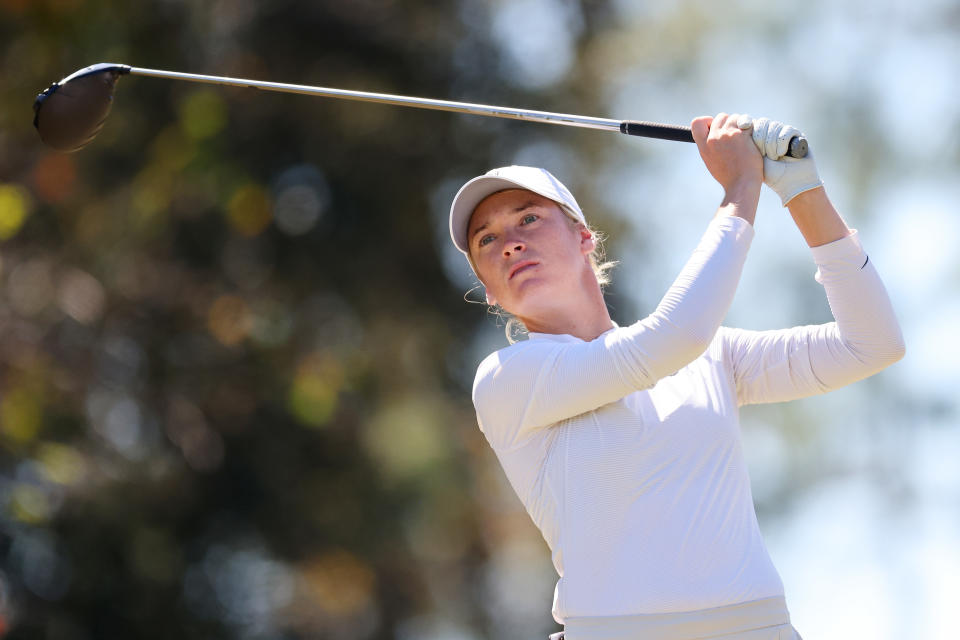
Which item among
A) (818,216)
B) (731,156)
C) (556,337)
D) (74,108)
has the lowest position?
(556,337)

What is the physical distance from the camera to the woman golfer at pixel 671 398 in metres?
2.32

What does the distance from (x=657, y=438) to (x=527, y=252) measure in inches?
20.6

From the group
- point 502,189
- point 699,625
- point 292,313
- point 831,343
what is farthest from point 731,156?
point 292,313

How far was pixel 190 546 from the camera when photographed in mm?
10102

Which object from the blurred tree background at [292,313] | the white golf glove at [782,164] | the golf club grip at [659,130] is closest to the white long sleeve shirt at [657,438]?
Result: the white golf glove at [782,164]

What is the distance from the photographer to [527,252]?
8.97ft

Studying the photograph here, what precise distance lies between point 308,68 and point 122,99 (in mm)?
1461

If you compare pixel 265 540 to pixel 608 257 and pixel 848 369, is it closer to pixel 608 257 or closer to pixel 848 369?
pixel 608 257

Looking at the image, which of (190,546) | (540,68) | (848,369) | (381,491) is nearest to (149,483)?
(190,546)

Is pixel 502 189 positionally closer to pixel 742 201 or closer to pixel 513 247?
pixel 513 247

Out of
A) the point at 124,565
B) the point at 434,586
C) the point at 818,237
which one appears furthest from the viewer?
the point at 434,586

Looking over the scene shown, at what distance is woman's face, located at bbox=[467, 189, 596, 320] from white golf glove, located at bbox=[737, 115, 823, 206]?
0.45 m

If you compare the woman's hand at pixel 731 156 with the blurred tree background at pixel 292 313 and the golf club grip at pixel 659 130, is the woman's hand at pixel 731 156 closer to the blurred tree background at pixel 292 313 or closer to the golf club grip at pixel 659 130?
the golf club grip at pixel 659 130

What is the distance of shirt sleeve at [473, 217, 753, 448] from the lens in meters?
2.36
